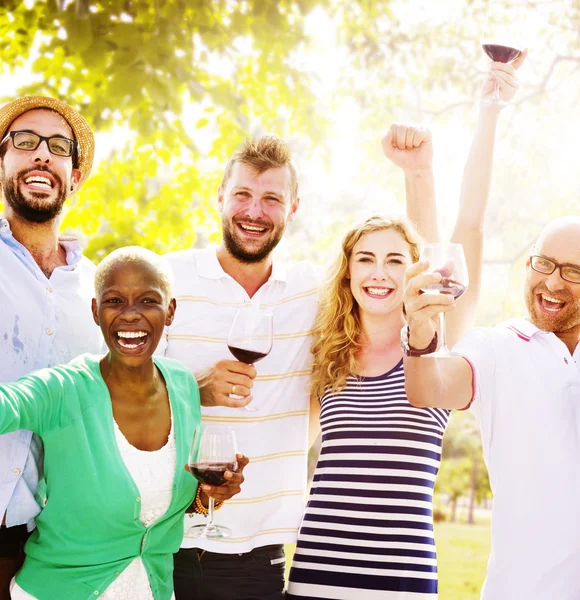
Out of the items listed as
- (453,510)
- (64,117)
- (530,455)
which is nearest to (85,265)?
(64,117)

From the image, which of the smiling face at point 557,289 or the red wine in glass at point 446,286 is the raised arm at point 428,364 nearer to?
the red wine in glass at point 446,286

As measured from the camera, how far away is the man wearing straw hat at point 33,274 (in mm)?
2932

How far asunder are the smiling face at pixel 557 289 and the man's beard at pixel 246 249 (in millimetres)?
1199

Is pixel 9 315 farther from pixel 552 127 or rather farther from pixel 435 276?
pixel 552 127

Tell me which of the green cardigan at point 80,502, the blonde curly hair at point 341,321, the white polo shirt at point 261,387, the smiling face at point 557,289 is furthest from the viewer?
the blonde curly hair at point 341,321

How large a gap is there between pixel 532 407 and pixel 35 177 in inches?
86.4

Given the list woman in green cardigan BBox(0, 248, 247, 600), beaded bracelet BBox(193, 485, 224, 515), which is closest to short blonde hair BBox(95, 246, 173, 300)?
woman in green cardigan BBox(0, 248, 247, 600)

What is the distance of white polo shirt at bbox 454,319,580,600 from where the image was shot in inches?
112

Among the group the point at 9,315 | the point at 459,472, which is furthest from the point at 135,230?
the point at 459,472

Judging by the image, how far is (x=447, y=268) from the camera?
256cm

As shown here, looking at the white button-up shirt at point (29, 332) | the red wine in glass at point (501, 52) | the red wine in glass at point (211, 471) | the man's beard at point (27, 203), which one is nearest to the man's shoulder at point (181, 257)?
the white button-up shirt at point (29, 332)

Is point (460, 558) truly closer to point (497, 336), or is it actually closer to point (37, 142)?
point (497, 336)

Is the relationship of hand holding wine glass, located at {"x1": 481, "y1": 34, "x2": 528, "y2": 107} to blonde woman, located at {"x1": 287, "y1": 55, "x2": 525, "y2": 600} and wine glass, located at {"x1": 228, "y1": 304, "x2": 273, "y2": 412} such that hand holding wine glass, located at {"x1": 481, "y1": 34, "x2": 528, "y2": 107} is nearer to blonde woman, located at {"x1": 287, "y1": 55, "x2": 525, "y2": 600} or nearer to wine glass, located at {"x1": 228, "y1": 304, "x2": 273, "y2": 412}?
blonde woman, located at {"x1": 287, "y1": 55, "x2": 525, "y2": 600}

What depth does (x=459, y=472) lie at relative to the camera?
49.7ft
